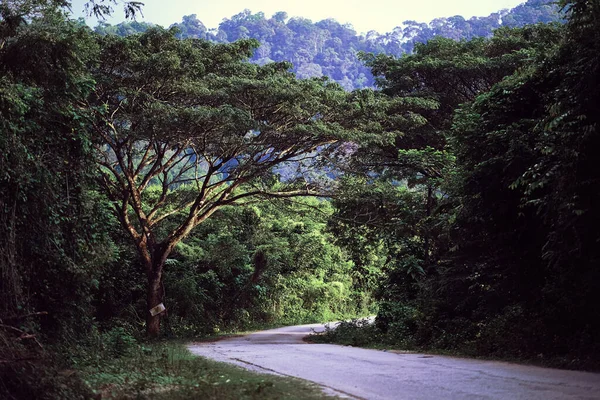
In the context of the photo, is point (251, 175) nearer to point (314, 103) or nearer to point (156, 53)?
point (314, 103)

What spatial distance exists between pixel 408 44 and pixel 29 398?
363 ft

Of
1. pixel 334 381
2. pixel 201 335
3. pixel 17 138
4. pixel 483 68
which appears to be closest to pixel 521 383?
pixel 334 381

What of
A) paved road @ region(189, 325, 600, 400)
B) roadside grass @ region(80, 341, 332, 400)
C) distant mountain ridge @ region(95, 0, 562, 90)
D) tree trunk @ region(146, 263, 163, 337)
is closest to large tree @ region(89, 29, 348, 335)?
tree trunk @ region(146, 263, 163, 337)

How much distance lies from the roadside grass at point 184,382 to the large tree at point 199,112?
26.4 feet

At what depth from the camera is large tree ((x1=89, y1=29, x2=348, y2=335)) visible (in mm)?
18000

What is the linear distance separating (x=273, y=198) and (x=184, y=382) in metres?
15.9

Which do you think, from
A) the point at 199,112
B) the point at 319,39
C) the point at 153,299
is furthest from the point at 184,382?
the point at 319,39

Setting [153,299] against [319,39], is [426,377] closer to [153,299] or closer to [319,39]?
[153,299]

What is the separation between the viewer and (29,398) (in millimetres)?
6734

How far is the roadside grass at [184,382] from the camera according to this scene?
766 centimetres

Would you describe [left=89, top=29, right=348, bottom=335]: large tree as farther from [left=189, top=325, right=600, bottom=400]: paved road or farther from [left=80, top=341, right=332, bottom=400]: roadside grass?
[left=80, top=341, right=332, bottom=400]: roadside grass

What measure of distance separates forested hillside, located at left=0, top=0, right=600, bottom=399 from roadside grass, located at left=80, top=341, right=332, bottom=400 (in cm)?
9

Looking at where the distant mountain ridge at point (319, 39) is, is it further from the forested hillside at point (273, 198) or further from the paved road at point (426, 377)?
the paved road at point (426, 377)

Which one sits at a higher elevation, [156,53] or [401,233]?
[156,53]
